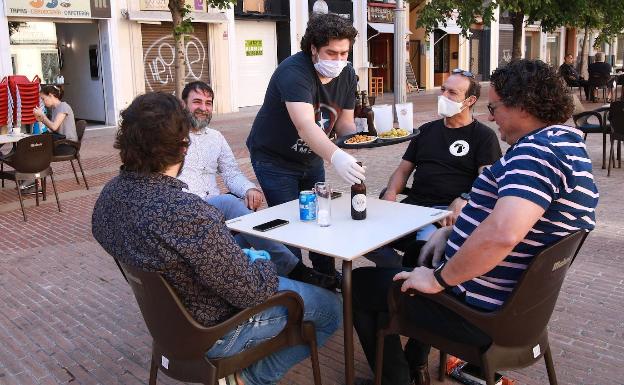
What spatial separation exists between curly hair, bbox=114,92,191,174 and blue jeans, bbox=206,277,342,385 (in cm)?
69

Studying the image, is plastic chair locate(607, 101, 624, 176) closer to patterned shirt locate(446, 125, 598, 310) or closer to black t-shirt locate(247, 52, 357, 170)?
black t-shirt locate(247, 52, 357, 170)

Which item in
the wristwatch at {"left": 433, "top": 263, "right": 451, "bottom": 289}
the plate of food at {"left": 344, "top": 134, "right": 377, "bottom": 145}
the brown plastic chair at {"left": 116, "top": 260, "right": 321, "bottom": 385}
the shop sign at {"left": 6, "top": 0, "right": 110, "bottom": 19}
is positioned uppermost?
the shop sign at {"left": 6, "top": 0, "right": 110, "bottom": 19}

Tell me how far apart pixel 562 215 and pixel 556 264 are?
0.57ft

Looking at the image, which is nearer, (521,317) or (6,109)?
(521,317)

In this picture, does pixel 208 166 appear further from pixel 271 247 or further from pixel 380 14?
pixel 380 14

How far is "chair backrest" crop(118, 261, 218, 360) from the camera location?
210 cm

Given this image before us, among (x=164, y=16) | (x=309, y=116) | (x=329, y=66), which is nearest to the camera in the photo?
(x=309, y=116)

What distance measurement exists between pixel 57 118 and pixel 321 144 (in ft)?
18.8

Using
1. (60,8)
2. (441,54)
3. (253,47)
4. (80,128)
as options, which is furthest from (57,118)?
(441,54)

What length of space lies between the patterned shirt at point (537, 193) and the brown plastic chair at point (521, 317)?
69 millimetres

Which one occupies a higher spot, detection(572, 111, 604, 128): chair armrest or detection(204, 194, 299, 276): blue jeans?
detection(572, 111, 604, 128): chair armrest

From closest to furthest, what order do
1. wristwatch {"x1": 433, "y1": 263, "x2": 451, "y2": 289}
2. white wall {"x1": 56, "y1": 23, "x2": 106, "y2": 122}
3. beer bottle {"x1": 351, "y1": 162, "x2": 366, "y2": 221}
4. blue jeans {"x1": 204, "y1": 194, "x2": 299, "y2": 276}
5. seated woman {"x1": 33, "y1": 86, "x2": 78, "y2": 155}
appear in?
wristwatch {"x1": 433, "y1": 263, "x2": 451, "y2": 289}, beer bottle {"x1": 351, "y1": 162, "x2": 366, "y2": 221}, blue jeans {"x1": 204, "y1": 194, "x2": 299, "y2": 276}, seated woman {"x1": 33, "y1": 86, "x2": 78, "y2": 155}, white wall {"x1": 56, "y1": 23, "x2": 106, "y2": 122}

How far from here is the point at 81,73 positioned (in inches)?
657

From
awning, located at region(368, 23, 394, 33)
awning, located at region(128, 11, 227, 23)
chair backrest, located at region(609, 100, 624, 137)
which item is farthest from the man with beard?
awning, located at region(368, 23, 394, 33)
